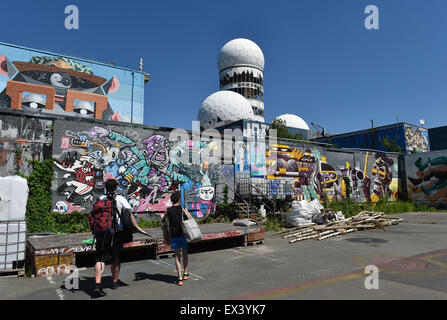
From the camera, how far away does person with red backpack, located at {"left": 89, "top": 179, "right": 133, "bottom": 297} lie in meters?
4.74

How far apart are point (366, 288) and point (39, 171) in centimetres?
1088

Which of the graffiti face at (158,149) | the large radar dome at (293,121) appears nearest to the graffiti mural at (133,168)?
the graffiti face at (158,149)

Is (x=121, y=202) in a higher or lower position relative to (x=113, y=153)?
lower

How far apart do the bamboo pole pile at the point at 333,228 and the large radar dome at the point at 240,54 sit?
114ft

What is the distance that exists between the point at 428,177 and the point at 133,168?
2361 centimetres

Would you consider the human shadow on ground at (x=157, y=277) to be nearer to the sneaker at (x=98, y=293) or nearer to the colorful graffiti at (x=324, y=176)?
the sneaker at (x=98, y=293)

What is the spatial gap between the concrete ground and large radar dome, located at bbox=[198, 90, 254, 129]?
29.4 m

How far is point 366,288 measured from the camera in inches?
187

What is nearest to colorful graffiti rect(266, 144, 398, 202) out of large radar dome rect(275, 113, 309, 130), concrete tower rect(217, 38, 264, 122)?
concrete tower rect(217, 38, 264, 122)

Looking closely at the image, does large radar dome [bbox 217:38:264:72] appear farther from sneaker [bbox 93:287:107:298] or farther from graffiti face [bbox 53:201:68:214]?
sneaker [bbox 93:287:107:298]

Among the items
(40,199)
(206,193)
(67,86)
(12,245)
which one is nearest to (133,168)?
(40,199)

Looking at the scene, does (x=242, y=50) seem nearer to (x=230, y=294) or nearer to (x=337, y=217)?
(x=337, y=217)

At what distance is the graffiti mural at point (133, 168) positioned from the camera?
1101 centimetres
